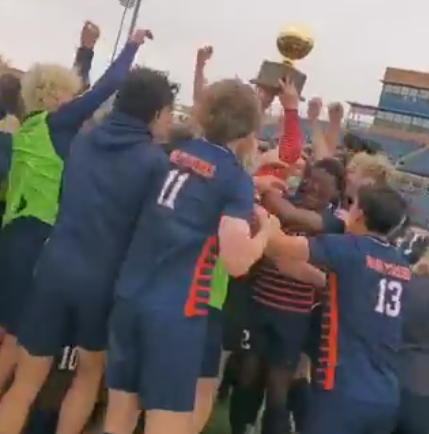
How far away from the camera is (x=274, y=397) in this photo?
16.5ft

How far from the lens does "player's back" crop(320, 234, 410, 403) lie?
12.4 feet

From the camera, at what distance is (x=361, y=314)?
3797 millimetres

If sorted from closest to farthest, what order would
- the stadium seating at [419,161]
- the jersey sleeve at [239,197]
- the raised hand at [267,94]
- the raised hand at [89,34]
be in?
the jersey sleeve at [239,197] → the raised hand at [267,94] → the raised hand at [89,34] → the stadium seating at [419,161]

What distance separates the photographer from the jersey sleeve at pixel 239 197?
139 inches

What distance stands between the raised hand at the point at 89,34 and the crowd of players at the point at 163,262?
2.43ft

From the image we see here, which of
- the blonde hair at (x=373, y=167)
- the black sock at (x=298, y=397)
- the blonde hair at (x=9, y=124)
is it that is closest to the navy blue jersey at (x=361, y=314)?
the blonde hair at (x=373, y=167)

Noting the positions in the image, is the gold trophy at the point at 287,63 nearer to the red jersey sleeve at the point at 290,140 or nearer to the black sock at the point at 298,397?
the red jersey sleeve at the point at 290,140

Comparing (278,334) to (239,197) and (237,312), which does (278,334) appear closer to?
(237,312)

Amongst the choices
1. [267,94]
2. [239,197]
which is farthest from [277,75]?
[239,197]

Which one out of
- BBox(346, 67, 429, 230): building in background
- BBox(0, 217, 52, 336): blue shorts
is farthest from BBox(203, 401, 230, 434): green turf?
BBox(346, 67, 429, 230): building in background

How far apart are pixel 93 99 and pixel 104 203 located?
639 millimetres

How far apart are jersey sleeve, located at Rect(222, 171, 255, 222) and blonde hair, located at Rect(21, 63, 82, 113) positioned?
54.3 inches

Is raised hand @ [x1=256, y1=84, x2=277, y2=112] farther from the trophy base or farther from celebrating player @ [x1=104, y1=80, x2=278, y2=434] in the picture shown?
celebrating player @ [x1=104, y1=80, x2=278, y2=434]

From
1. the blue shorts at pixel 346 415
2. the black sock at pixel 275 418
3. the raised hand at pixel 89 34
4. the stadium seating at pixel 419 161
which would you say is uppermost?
the stadium seating at pixel 419 161
